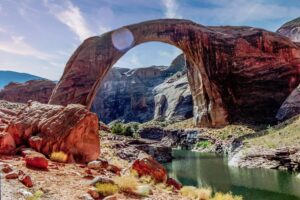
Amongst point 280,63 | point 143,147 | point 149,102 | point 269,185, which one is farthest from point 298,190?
point 149,102

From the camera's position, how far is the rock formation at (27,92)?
281 ft

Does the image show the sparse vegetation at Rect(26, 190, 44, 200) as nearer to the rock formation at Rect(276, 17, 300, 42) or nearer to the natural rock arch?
the natural rock arch

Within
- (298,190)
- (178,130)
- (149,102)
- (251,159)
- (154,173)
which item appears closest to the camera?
(154,173)

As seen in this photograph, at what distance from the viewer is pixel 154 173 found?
43.9ft

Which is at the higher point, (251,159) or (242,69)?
(242,69)

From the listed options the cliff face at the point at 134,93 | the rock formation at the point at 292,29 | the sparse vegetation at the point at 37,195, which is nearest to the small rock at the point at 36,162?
the sparse vegetation at the point at 37,195

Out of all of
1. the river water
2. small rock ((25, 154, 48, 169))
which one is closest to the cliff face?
the river water

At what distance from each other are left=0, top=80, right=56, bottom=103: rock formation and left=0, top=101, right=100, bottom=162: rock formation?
243 feet

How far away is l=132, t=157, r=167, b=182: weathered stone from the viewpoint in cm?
1318

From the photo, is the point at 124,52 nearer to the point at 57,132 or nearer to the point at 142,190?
the point at 57,132

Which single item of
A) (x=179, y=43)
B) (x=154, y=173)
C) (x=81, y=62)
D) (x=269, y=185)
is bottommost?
(x=269, y=185)

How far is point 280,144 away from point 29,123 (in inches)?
1123

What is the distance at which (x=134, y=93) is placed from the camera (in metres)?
139

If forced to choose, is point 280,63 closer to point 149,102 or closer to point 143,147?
point 143,147
